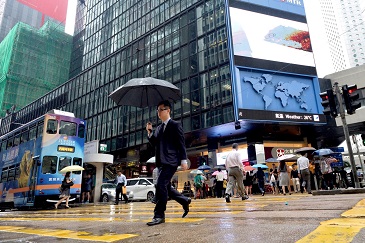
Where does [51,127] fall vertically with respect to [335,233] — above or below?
above

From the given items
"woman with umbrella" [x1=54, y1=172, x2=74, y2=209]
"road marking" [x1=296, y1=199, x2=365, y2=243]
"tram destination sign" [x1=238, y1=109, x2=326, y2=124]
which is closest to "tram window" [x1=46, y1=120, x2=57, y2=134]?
"woman with umbrella" [x1=54, y1=172, x2=74, y2=209]

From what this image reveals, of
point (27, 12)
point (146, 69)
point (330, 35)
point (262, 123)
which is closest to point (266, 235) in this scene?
point (262, 123)

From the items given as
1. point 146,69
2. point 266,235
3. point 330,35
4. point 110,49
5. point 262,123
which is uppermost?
point 330,35

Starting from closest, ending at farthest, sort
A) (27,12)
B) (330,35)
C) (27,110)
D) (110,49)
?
(110,49), (27,110), (27,12), (330,35)

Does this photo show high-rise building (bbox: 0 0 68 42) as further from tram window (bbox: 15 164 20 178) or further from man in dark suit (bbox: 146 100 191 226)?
man in dark suit (bbox: 146 100 191 226)

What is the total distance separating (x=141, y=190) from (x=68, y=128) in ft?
22.3

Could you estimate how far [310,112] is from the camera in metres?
26.8

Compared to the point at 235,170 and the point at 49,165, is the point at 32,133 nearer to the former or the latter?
the point at 49,165

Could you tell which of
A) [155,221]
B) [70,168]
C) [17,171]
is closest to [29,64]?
[17,171]

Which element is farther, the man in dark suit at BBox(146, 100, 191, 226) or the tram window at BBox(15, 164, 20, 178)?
the tram window at BBox(15, 164, 20, 178)

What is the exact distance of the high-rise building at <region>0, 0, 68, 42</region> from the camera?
67.1m

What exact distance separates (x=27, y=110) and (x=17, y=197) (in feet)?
144

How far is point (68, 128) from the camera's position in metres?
14.1

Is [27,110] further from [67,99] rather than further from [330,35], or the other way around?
[330,35]
